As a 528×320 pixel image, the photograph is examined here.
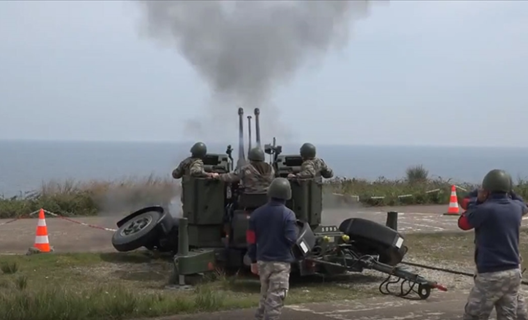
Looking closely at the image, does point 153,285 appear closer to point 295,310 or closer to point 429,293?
point 295,310

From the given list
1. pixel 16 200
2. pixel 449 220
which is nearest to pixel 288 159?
pixel 449 220

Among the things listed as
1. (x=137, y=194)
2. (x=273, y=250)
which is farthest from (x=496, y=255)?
(x=137, y=194)

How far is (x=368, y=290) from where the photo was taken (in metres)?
11.6

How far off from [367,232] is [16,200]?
12.6m

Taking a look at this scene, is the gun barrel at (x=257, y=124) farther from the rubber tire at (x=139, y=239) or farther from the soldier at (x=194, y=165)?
the rubber tire at (x=139, y=239)

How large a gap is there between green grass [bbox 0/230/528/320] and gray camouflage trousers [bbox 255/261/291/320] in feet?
4.60

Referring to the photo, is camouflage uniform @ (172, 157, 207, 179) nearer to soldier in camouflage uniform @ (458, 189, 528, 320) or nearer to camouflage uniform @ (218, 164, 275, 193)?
camouflage uniform @ (218, 164, 275, 193)

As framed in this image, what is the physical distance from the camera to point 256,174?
39.9ft

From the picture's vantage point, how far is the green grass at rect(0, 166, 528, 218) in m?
16.9

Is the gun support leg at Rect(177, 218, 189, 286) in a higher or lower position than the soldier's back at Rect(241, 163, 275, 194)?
lower

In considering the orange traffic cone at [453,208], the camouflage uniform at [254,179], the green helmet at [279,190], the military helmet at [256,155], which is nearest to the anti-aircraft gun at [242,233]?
the camouflage uniform at [254,179]

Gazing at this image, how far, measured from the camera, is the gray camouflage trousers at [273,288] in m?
8.37

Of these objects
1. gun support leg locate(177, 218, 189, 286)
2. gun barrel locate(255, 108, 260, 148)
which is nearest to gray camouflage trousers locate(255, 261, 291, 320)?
gun support leg locate(177, 218, 189, 286)

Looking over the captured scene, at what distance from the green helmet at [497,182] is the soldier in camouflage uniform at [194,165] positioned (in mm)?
5429
